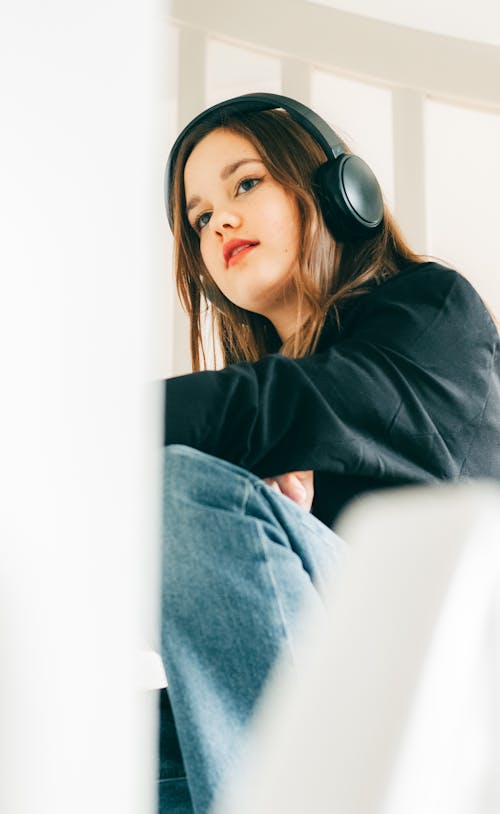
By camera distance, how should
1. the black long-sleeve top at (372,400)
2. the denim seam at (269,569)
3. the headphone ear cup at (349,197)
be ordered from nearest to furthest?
the denim seam at (269,569) → the black long-sleeve top at (372,400) → the headphone ear cup at (349,197)

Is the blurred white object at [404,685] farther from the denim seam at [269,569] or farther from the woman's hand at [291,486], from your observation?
the woman's hand at [291,486]

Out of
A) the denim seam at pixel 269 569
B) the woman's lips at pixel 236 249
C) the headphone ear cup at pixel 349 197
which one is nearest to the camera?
the denim seam at pixel 269 569

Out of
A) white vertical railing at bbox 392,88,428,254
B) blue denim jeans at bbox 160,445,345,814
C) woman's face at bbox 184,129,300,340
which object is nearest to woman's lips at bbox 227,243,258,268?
woman's face at bbox 184,129,300,340

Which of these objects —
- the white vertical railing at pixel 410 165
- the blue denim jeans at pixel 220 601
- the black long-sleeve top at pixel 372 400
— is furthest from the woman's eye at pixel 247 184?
the blue denim jeans at pixel 220 601

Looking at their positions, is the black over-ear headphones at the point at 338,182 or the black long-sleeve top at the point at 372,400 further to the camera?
the black over-ear headphones at the point at 338,182

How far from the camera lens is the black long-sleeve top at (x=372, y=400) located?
0.76 metres

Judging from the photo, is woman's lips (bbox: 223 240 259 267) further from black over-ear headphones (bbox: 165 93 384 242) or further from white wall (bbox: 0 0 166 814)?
white wall (bbox: 0 0 166 814)

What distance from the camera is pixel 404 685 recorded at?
6.9 inches

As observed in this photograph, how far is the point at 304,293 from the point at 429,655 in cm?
94

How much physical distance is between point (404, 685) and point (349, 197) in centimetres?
94

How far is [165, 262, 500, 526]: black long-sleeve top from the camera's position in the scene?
759 mm

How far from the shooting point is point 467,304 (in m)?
0.95

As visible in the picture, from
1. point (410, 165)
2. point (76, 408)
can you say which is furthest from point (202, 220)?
point (76, 408)

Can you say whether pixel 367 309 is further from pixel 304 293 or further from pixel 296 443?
pixel 296 443
